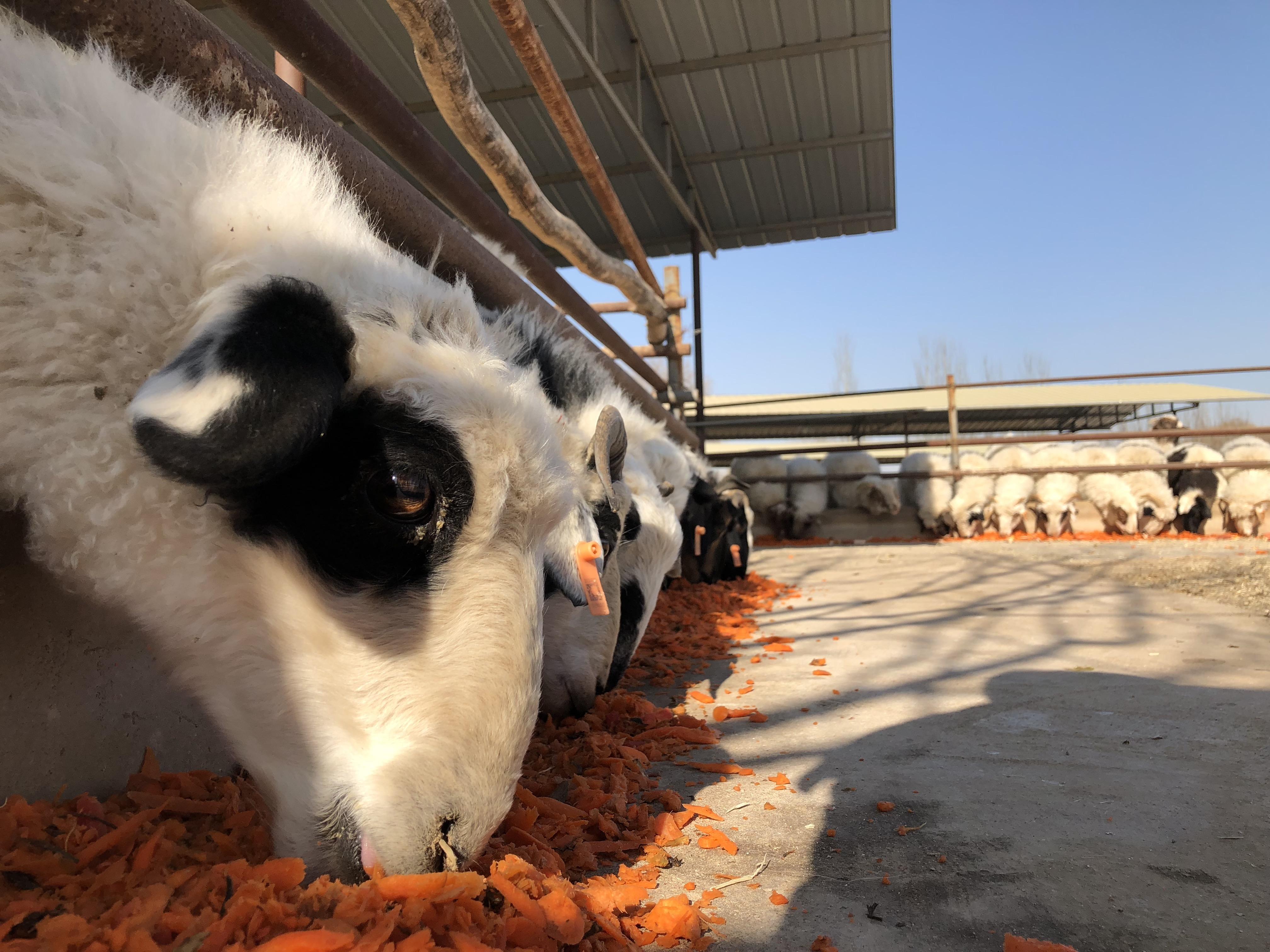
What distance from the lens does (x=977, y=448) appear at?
15.4 m

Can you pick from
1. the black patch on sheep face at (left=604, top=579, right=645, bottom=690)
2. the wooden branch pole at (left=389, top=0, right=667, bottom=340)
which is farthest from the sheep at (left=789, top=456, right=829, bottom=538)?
the black patch on sheep face at (left=604, top=579, right=645, bottom=690)

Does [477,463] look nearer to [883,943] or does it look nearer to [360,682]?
[360,682]

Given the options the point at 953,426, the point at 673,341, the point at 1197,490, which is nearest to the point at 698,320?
the point at 673,341

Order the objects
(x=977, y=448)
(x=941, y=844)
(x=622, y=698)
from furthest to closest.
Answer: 1. (x=977, y=448)
2. (x=622, y=698)
3. (x=941, y=844)

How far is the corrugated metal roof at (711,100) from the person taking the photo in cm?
674

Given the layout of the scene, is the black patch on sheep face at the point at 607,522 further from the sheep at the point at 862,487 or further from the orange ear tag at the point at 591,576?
the sheep at the point at 862,487

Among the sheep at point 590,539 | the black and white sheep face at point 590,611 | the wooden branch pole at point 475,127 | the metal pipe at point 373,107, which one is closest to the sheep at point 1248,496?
the wooden branch pole at point 475,127

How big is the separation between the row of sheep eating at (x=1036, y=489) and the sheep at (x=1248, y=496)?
15 mm

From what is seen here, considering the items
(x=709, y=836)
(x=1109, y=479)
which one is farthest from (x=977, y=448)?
(x=709, y=836)

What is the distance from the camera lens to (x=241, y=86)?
1.83 meters

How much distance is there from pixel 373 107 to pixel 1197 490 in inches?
533

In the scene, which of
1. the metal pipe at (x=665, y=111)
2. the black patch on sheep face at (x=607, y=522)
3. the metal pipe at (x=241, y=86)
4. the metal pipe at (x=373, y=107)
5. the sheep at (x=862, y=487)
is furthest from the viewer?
the sheep at (x=862, y=487)

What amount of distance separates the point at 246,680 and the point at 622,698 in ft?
5.59

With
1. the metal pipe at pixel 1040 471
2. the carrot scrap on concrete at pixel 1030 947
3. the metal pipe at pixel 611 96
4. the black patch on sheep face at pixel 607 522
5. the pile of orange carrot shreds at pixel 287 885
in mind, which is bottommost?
the carrot scrap on concrete at pixel 1030 947
